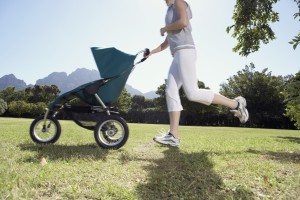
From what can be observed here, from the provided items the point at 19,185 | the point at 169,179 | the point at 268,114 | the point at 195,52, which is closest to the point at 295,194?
the point at 169,179

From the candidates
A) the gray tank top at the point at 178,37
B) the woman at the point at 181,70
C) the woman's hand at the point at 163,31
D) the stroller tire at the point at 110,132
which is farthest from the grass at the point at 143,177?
the woman's hand at the point at 163,31

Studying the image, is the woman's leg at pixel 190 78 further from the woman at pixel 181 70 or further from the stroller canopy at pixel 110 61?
the stroller canopy at pixel 110 61

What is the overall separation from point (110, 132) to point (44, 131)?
1.33 meters

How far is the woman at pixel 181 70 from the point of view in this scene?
4902 mm

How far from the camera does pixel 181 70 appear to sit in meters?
4.91

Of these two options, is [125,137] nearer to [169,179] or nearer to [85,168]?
[85,168]

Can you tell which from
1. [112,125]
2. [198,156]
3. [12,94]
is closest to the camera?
[198,156]

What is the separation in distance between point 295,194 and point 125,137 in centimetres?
295

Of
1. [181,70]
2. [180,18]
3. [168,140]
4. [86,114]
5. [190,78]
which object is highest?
[180,18]

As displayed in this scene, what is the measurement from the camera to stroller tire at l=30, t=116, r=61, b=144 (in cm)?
570

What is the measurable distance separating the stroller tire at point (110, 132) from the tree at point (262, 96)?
51.7 m

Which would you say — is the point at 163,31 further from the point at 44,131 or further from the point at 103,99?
the point at 44,131

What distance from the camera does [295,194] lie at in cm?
282

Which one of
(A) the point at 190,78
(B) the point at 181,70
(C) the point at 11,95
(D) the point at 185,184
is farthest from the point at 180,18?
(C) the point at 11,95
